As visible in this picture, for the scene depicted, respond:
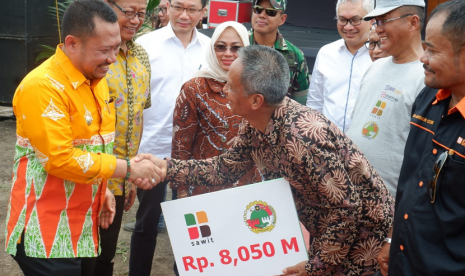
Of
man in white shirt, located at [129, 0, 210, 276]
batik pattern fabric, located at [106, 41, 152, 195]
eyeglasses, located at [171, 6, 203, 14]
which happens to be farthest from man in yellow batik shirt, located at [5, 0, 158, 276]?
eyeglasses, located at [171, 6, 203, 14]

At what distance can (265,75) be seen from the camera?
253 centimetres

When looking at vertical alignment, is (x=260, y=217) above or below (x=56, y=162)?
below

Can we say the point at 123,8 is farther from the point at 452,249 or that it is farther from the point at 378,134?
the point at 452,249

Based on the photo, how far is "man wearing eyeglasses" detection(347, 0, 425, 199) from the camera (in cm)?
308

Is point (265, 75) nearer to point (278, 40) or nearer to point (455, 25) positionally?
point (455, 25)

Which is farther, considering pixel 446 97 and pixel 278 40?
pixel 278 40

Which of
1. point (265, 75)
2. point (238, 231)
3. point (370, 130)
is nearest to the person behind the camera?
point (265, 75)

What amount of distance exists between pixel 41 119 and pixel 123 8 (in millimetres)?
1169

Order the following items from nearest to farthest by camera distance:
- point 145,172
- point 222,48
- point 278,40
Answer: point 145,172
point 222,48
point 278,40

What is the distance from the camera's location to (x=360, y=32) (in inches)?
173

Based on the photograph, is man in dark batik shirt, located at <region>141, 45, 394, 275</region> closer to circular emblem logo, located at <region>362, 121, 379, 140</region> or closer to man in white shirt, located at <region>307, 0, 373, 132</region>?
circular emblem logo, located at <region>362, 121, 379, 140</region>

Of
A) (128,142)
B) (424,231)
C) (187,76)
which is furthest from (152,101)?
(424,231)

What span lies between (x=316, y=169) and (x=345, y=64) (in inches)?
89.1

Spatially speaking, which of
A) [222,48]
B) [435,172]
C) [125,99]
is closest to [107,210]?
[125,99]
